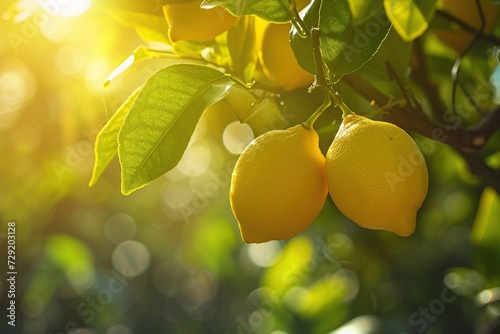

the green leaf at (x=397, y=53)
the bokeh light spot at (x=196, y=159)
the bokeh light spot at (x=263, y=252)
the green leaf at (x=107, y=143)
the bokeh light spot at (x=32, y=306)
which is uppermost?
the green leaf at (x=107, y=143)

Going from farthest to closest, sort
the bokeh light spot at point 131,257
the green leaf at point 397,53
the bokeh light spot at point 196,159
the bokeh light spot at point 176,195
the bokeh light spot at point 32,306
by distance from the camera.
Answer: the bokeh light spot at point 131,257 < the bokeh light spot at point 176,195 < the bokeh light spot at point 32,306 < the bokeh light spot at point 196,159 < the green leaf at point 397,53

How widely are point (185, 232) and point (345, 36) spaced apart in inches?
83.5

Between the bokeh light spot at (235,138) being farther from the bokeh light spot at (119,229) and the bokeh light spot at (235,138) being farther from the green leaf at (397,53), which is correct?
the bokeh light spot at (119,229)

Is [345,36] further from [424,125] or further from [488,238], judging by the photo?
[488,238]

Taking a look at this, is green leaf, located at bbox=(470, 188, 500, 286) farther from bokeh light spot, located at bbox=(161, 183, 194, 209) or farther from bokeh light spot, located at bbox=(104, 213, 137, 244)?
bokeh light spot, located at bbox=(104, 213, 137, 244)

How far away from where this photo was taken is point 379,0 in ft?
2.09

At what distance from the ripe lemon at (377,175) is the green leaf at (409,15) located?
108 millimetres

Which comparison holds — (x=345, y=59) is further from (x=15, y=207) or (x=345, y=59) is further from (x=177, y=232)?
(x=177, y=232)

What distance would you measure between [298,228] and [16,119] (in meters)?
1.73

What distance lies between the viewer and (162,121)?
2.31 ft

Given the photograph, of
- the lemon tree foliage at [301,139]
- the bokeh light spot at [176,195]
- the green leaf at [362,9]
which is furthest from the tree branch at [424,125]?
the bokeh light spot at [176,195]

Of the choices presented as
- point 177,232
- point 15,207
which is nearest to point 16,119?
point 15,207

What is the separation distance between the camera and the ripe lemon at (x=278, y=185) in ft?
2.22

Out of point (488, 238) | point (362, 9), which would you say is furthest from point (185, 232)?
point (362, 9)
